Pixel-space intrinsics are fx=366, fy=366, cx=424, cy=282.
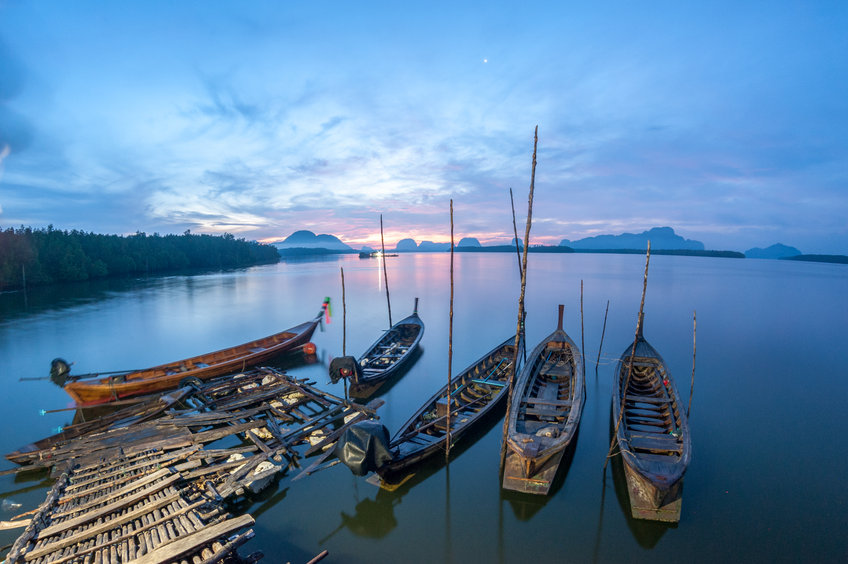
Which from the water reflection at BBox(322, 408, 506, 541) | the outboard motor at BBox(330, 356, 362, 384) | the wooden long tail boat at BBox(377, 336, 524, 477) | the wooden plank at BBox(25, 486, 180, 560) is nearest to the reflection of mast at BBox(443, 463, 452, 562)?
the water reflection at BBox(322, 408, 506, 541)

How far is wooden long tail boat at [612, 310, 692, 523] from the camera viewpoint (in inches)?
318

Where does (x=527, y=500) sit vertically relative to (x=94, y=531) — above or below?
below

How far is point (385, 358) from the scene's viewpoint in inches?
748

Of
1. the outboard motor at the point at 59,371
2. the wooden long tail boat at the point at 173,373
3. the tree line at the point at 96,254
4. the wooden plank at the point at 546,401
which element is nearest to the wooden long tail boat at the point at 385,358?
the wooden long tail boat at the point at 173,373

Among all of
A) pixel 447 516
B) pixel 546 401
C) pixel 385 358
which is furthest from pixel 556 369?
pixel 385 358

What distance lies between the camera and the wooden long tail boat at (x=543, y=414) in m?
8.91

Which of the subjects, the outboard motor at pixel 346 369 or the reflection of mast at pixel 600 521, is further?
the outboard motor at pixel 346 369

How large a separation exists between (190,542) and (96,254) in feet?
278

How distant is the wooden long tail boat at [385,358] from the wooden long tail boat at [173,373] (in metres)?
5.16

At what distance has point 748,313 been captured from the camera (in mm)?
37250

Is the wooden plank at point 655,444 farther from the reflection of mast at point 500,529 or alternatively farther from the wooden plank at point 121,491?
the wooden plank at point 121,491

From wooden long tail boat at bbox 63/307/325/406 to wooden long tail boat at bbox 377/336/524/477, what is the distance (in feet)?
35.4

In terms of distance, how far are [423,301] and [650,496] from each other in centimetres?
3949

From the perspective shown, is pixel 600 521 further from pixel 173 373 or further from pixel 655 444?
pixel 173 373
